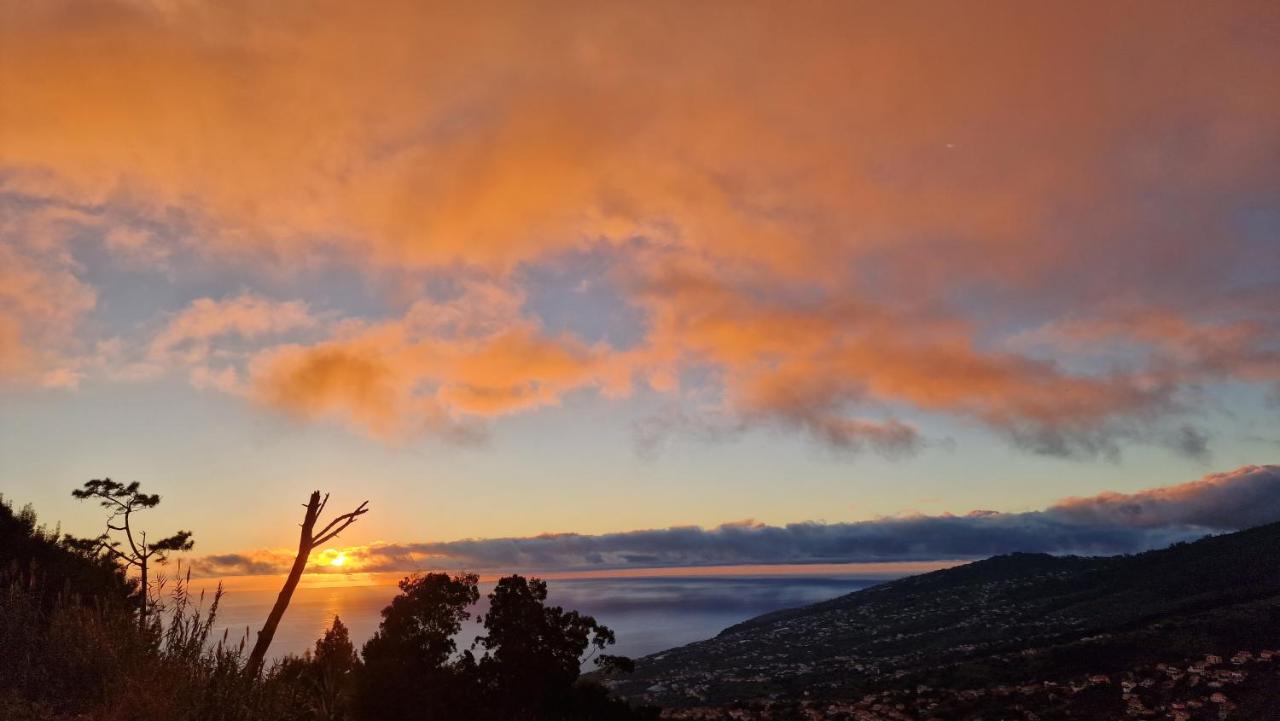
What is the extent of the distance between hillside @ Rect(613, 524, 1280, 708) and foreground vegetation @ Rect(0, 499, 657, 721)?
42.7 meters

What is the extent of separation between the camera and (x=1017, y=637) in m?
128

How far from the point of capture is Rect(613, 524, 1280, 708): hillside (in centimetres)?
7575

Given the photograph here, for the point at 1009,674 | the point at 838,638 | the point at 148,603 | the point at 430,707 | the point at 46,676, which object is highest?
the point at 148,603

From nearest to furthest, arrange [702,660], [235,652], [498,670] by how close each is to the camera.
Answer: [235,652] → [498,670] → [702,660]

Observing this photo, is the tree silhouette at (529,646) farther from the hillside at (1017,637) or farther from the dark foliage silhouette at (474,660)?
the hillside at (1017,637)

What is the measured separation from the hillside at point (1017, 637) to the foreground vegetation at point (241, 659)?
42734 mm

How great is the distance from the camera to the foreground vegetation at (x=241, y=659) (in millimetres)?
7723

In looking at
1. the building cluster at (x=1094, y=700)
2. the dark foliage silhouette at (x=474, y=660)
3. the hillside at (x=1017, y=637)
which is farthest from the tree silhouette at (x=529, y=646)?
the hillside at (x=1017, y=637)

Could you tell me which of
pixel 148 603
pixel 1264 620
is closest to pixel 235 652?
pixel 148 603

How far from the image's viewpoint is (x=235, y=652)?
7949 millimetres

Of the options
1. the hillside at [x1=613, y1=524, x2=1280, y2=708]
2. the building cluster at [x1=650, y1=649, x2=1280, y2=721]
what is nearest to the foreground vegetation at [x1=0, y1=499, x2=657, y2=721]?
the building cluster at [x1=650, y1=649, x2=1280, y2=721]

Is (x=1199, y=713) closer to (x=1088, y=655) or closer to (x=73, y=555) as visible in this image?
(x=1088, y=655)

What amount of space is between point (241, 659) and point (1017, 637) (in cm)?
14818

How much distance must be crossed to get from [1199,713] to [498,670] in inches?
1982
